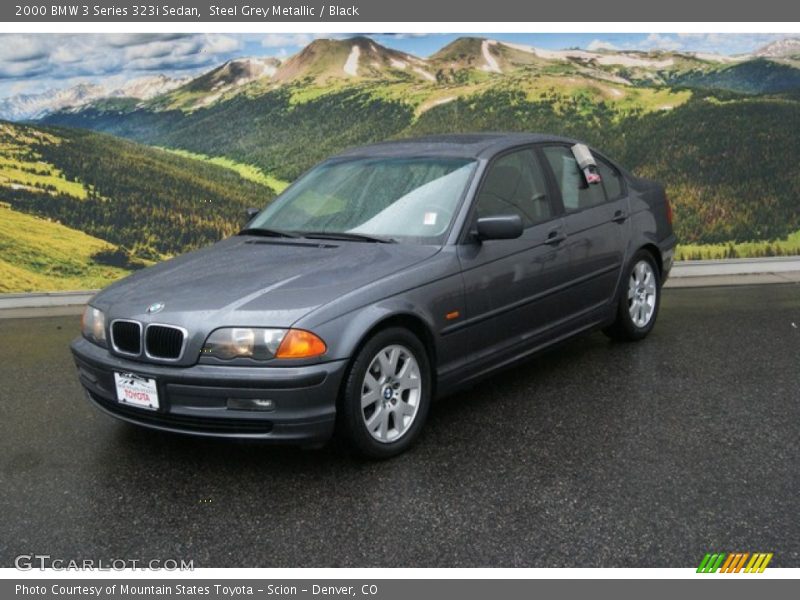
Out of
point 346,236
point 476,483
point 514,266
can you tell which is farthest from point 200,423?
point 514,266

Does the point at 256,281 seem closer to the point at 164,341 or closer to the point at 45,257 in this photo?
the point at 164,341

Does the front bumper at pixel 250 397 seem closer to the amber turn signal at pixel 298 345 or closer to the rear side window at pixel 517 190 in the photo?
the amber turn signal at pixel 298 345

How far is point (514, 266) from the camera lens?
499 cm

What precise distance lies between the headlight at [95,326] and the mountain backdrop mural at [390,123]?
490 cm

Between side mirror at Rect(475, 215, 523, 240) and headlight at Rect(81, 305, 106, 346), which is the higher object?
side mirror at Rect(475, 215, 523, 240)

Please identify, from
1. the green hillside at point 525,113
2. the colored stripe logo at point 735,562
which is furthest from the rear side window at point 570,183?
the green hillside at point 525,113

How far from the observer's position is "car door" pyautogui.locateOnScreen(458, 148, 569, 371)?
477 cm

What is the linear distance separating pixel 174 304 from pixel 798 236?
7.67m

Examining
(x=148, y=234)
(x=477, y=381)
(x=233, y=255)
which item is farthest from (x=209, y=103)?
(x=477, y=381)

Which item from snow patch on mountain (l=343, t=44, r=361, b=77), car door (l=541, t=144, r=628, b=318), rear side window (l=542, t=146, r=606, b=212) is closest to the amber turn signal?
car door (l=541, t=144, r=628, b=318)

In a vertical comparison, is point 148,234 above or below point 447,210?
below

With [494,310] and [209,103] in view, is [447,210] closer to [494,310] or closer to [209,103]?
[494,310]

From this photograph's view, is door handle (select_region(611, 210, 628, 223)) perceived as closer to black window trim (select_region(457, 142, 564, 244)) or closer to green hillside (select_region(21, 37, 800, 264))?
black window trim (select_region(457, 142, 564, 244))

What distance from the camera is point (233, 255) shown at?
484cm
